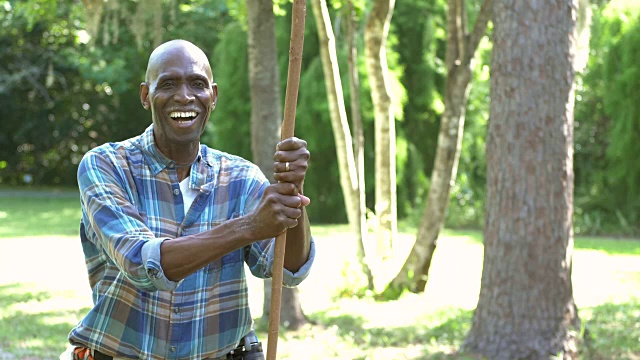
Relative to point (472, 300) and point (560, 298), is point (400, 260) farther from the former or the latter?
point (560, 298)

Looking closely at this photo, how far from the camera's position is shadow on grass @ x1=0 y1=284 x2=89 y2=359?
787cm

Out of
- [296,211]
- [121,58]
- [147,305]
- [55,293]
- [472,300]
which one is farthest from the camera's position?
[121,58]

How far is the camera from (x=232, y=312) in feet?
9.24

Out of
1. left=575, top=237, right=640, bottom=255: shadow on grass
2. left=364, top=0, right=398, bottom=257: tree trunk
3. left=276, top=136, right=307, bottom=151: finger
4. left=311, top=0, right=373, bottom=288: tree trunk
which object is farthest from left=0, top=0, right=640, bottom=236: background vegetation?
left=276, top=136, right=307, bottom=151: finger

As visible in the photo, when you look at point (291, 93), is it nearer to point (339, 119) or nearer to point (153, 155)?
point (153, 155)

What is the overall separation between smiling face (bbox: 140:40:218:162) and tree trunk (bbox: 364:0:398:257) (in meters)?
7.16

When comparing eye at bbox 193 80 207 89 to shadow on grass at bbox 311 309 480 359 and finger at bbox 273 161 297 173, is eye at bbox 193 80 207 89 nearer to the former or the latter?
finger at bbox 273 161 297 173

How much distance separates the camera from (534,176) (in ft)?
21.7

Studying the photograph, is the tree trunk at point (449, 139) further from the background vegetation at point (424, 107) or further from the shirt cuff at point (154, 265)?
the shirt cuff at point (154, 265)

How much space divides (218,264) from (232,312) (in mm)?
145

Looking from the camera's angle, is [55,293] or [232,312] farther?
[55,293]

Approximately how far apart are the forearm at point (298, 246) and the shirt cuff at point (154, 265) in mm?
388

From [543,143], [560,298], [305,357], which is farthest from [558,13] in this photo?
[305,357]

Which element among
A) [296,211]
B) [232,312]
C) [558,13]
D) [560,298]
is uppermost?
[558,13]
